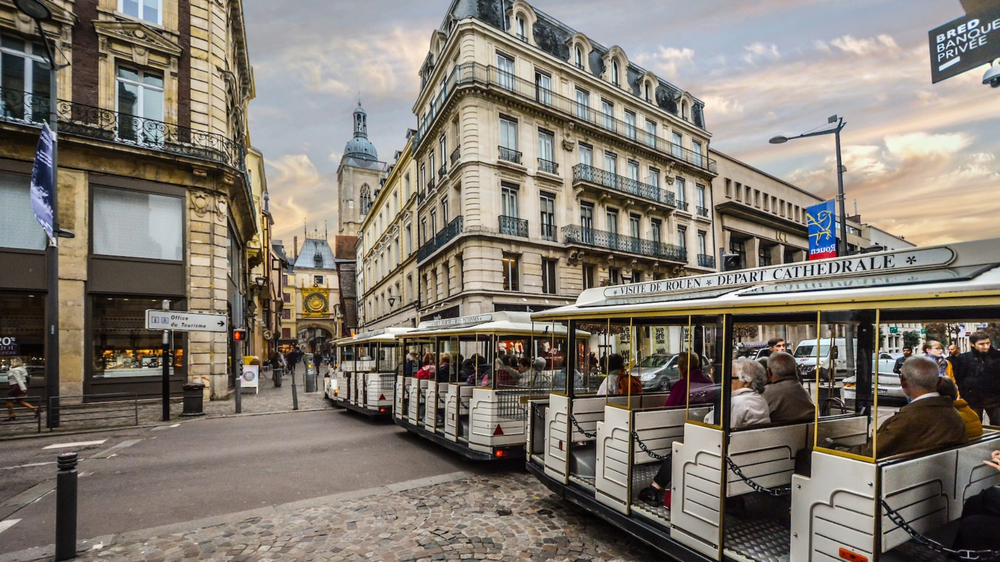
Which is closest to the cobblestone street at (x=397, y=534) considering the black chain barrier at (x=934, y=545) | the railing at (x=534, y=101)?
the black chain barrier at (x=934, y=545)

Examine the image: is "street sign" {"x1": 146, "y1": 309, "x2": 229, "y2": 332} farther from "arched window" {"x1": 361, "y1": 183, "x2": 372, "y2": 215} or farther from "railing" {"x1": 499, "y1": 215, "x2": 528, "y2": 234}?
"arched window" {"x1": 361, "y1": 183, "x2": 372, "y2": 215}

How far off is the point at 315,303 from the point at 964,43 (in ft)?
330

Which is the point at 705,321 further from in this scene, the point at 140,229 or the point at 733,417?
the point at 140,229

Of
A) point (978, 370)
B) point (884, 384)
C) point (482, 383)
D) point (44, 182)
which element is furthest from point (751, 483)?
point (44, 182)

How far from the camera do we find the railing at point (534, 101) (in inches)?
984

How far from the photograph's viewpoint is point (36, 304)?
630 inches

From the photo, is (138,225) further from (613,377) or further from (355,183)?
(355,183)

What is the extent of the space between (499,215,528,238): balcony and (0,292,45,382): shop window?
17545 millimetres

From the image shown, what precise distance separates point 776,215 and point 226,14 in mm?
42702

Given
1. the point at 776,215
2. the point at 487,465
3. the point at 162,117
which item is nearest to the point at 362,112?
the point at 776,215

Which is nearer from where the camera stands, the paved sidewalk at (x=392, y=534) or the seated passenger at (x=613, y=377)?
the paved sidewalk at (x=392, y=534)

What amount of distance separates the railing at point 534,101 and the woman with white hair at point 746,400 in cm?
2245

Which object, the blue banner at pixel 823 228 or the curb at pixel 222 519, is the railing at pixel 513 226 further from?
the curb at pixel 222 519

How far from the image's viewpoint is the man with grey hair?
354cm
